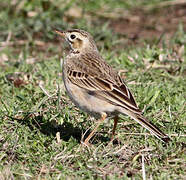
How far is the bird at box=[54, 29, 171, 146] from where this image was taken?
18.9 feet

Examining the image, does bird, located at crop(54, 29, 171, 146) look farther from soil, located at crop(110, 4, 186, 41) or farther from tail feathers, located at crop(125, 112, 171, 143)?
soil, located at crop(110, 4, 186, 41)

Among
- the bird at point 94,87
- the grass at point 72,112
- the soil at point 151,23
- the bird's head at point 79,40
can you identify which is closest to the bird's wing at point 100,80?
the bird at point 94,87

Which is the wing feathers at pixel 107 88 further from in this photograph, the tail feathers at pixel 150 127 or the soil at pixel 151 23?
the soil at pixel 151 23

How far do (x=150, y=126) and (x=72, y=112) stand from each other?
1809 mm

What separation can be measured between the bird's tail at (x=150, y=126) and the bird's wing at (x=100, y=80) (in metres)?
0.07

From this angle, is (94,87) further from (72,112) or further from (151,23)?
(151,23)

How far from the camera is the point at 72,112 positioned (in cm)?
712

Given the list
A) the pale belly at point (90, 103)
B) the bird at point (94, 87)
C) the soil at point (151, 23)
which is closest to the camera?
the bird at point (94, 87)

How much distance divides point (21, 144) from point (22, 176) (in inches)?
30.1

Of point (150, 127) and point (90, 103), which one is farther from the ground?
point (90, 103)

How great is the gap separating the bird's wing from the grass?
0.61 metres

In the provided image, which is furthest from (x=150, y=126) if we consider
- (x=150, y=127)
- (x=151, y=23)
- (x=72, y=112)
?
(x=151, y=23)

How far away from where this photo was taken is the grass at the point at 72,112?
18.3 feet

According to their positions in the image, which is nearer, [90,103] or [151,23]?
[90,103]
